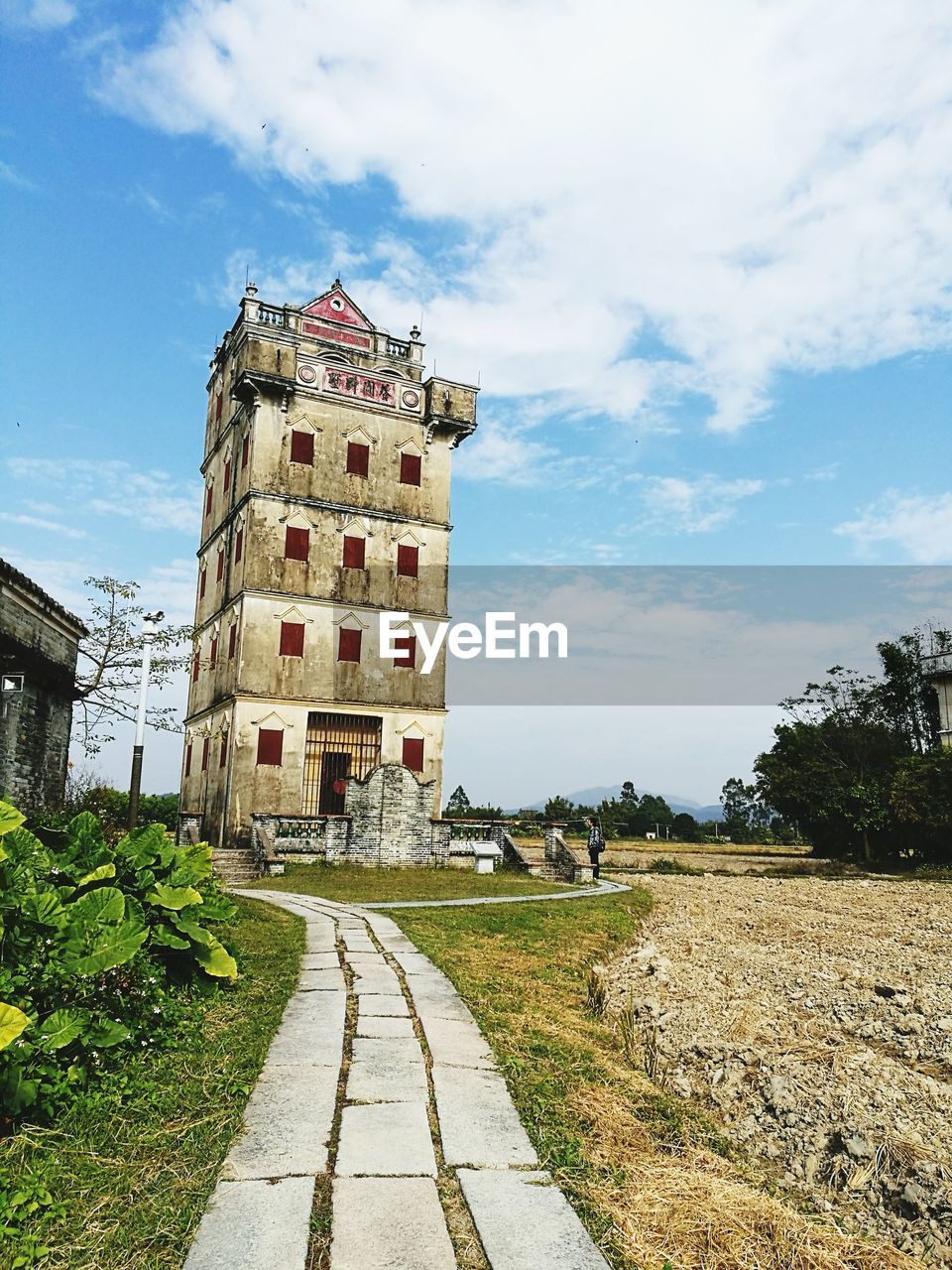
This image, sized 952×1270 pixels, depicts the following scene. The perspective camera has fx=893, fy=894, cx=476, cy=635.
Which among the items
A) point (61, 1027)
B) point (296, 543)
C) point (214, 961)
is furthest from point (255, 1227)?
point (296, 543)

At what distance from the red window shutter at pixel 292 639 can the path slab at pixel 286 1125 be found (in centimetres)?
2217

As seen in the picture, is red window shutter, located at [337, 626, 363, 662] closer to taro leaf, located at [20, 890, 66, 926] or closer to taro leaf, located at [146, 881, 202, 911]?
taro leaf, located at [146, 881, 202, 911]

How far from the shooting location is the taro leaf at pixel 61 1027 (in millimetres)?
4539

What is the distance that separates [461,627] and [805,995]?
20.9 m

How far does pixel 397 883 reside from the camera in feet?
62.9

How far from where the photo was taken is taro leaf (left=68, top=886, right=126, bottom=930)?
5.13 m

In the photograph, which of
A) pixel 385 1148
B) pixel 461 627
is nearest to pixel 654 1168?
pixel 385 1148

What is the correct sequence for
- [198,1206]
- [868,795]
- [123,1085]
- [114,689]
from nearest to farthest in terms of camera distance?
[198,1206] → [123,1085] → [114,689] → [868,795]

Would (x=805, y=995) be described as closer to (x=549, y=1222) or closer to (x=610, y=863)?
(x=549, y=1222)

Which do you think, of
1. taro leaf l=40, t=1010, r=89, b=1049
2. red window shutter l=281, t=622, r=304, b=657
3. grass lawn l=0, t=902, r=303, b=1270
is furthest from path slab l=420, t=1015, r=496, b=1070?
red window shutter l=281, t=622, r=304, b=657

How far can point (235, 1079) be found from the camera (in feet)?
16.7

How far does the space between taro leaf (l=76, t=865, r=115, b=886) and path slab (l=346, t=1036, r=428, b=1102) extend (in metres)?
1.95

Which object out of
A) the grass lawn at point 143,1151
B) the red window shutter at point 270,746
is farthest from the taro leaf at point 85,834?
the red window shutter at point 270,746

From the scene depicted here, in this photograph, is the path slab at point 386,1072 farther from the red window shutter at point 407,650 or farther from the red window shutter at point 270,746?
the red window shutter at point 407,650
